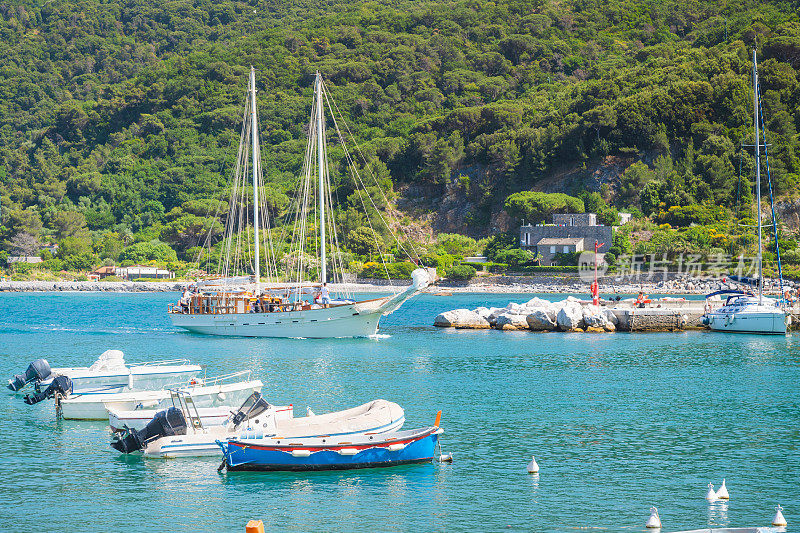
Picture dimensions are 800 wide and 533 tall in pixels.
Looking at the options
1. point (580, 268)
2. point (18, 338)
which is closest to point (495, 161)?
point (580, 268)

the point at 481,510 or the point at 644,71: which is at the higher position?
the point at 644,71

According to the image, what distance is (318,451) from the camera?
17766 mm

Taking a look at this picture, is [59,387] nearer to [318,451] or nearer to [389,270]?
[318,451]

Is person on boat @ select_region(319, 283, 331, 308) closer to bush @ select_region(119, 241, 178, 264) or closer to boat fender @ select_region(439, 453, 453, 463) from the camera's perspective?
boat fender @ select_region(439, 453, 453, 463)

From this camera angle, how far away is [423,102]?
481ft

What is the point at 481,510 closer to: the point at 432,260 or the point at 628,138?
the point at 432,260

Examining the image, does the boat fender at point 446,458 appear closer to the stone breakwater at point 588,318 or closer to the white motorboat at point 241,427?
the white motorboat at point 241,427

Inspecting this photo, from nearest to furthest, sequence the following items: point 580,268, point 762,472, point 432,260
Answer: point 762,472 → point 580,268 → point 432,260

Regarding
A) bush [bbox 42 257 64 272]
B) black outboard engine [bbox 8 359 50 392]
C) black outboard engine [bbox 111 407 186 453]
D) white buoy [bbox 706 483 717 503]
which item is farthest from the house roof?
white buoy [bbox 706 483 717 503]

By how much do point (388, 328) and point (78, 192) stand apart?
10804 centimetres

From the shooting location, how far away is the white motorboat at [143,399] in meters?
22.1

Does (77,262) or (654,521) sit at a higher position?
(77,262)

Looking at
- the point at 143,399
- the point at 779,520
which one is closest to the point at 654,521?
the point at 779,520

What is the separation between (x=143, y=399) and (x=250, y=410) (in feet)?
17.6
